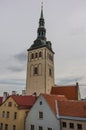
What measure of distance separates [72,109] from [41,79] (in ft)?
79.6

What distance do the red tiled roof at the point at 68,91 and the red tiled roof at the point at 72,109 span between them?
16.6 metres

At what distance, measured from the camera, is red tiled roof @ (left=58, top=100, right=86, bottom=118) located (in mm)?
33409

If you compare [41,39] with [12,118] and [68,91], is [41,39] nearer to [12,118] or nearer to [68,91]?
[68,91]

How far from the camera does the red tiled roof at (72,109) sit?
1315 inches

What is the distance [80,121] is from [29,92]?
29393 millimetres

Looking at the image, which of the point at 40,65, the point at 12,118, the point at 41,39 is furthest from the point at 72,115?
the point at 41,39

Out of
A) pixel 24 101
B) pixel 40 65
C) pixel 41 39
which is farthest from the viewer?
pixel 41 39

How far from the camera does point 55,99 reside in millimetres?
40094

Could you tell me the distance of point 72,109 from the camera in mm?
35375

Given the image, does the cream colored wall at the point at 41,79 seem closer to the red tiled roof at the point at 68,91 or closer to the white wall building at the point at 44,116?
the red tiled roof at the point at 68,91

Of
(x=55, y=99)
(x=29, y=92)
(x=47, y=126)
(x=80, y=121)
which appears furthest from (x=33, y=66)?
(x=80, y=121)

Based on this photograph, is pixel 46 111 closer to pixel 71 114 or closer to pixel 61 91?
pixel 71 114

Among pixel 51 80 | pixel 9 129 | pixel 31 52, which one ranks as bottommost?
pixel 9 129

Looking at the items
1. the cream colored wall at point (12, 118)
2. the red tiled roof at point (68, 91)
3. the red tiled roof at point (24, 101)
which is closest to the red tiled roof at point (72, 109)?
the red tiled roof at point (24, 101)
